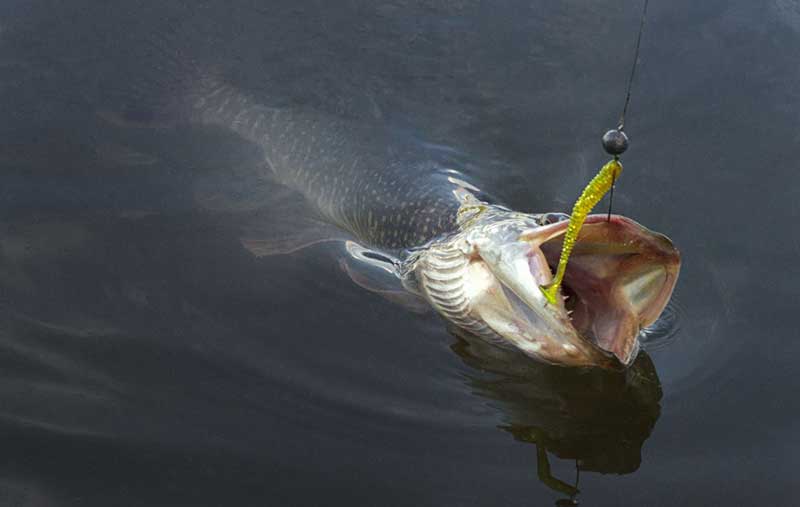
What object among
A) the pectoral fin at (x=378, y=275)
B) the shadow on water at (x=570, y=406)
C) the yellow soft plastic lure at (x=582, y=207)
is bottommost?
the shadow on water at (x=570, y=406)

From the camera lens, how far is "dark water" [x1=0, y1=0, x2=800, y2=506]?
10.6 ft

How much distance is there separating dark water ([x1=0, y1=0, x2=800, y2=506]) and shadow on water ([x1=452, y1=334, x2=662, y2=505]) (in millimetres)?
10

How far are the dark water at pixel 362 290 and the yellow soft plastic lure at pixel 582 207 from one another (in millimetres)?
545

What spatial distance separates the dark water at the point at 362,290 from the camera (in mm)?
3217

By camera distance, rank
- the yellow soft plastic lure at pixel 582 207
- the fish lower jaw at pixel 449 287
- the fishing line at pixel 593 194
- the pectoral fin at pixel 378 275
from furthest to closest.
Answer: the pectoral fin at pixel 378 275 < the fish lower jaw at pixel 449 287 < the yellow soft plastic lure at pixel 582 207 < the fishing line at pixel 593 194

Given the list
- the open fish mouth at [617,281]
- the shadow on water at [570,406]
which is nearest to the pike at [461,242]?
the open fish mouth at [617,281]

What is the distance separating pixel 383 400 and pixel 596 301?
81 centimetres

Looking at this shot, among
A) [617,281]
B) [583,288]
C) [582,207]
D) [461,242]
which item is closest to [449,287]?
[461,242]

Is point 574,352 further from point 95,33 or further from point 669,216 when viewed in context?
point 95,33

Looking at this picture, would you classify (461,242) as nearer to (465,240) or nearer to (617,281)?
(465,240)

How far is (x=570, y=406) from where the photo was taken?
3498 mm

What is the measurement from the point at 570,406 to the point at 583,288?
0.45 meters

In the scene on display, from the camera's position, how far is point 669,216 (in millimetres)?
4660

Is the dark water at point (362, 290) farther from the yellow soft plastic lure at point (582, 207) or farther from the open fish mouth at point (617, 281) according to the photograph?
the yellow soft plastic lure at point (582, 207)
